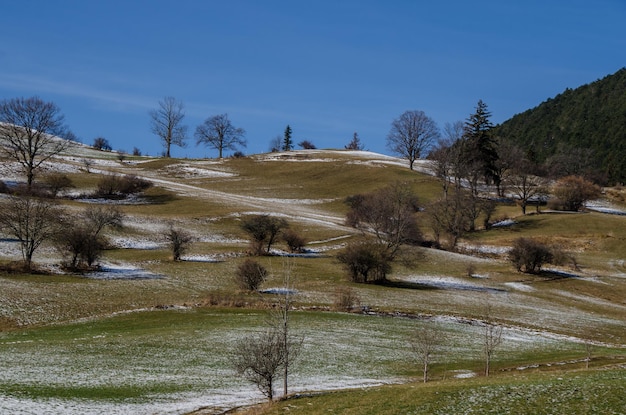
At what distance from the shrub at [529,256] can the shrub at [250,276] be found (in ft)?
110

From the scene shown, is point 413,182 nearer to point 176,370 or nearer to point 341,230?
point 341,230

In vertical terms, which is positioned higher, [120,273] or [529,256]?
[529,256]

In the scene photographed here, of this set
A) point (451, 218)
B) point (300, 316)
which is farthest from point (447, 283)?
point (451, 218)

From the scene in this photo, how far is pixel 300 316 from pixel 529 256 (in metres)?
36.3

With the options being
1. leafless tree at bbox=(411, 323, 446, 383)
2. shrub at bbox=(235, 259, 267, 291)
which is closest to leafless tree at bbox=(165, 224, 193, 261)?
shrub at bbox=(235, 259, 267, 291)

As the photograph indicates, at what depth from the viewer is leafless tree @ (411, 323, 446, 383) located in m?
27.1

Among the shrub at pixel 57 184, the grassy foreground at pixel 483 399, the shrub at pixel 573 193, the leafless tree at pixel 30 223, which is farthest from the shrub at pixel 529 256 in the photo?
the shrub at pixel 57 184

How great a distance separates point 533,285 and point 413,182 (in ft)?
200

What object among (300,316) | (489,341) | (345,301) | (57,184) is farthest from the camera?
(57,184)

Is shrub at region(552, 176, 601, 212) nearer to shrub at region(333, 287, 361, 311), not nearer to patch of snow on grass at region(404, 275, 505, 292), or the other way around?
patch of snow on grass at region(404, 275, 505, 292)

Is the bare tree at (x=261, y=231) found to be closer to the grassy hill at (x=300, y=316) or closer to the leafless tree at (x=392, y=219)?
the grassy hill at (x=300, y=316)

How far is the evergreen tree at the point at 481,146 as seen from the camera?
358 feet

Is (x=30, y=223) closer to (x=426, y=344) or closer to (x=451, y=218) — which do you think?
(x=426, y=344)

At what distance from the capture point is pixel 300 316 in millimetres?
41438
